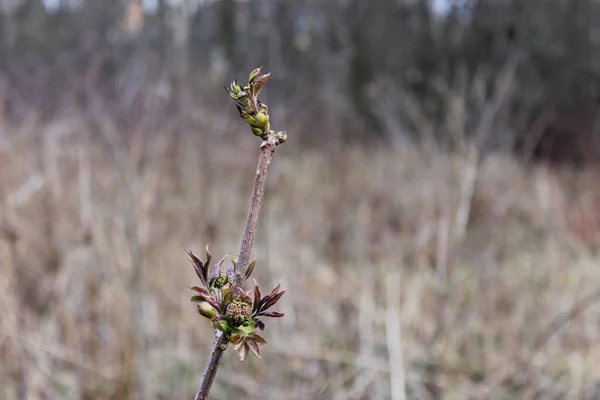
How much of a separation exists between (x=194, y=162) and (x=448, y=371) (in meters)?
2.36

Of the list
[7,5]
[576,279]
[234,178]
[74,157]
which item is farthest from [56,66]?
[576,279]

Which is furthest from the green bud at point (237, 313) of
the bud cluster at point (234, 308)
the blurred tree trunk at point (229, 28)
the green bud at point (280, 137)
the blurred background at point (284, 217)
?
the blurred tree trunk at point (229, 28)

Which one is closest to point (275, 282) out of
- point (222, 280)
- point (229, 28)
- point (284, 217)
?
point (284, 217)

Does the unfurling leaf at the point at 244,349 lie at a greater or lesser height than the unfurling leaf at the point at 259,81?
lesser

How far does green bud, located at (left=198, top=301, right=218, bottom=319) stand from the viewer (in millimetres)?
333

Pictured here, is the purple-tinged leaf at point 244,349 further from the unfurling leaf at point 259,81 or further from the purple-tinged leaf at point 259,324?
the unfurling leaf at point 259,81

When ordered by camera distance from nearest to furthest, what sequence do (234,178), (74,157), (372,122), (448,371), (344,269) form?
(448,371), (74,157), (344,269), (234,178), (372,122)

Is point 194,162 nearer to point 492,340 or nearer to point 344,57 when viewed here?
point 492,340

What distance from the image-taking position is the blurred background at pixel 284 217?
2.10 meters

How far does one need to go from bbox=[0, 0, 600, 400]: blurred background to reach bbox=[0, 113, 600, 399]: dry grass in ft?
0.05

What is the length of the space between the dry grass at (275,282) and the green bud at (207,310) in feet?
4.64

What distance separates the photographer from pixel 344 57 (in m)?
6.07

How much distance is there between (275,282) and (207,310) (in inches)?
87.5

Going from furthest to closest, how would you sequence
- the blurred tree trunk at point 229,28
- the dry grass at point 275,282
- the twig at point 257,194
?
the blurred tree trunk at point 229,28
the dry grass at point 275,282
the twig at point 257,194
